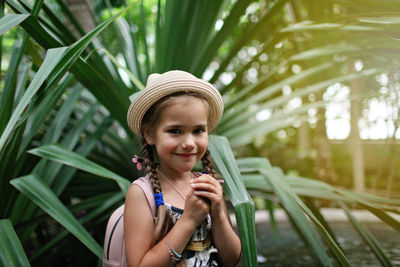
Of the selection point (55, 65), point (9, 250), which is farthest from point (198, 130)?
point (9, 250)

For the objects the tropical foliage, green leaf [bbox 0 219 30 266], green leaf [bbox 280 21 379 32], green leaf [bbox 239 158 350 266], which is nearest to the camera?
green leaf [bbox 0 219 30 266]

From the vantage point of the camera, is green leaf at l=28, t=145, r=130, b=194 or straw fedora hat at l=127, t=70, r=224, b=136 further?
green leaf at l=28, t=145, r=130, b=194

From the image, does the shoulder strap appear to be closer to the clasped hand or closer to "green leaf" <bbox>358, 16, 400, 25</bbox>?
the clasped hand

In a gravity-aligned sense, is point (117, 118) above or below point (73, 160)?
above

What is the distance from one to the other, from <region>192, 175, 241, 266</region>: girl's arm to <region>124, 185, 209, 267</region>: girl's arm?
0.06 feet

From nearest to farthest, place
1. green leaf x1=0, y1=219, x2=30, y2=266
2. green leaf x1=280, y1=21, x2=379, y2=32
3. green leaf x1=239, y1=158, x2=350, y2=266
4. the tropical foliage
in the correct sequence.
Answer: green leaf x1=0, y1=219, x2=30, y2=266 → the tropical foliage → green leaf x1=239, y1=158, x2=350, y2=266 → green leaf x1=280, y1=21, x2=379, y2=32

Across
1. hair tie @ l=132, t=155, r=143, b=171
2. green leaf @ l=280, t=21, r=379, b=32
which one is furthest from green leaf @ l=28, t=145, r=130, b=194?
green leaf @ l=280, t=21, r=379, b=32

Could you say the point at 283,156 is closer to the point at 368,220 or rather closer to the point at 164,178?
the point at 368,220

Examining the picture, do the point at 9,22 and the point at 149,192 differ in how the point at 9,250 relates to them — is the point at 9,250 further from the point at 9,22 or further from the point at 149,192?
the point at 9,22

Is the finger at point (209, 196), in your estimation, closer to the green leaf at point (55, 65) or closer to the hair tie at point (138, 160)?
the hair tie at point (138, 160)

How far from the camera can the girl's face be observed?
0.66m

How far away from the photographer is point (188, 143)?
0.66 meters

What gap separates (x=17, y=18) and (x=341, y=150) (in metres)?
5.33

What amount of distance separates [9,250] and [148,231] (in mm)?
237
